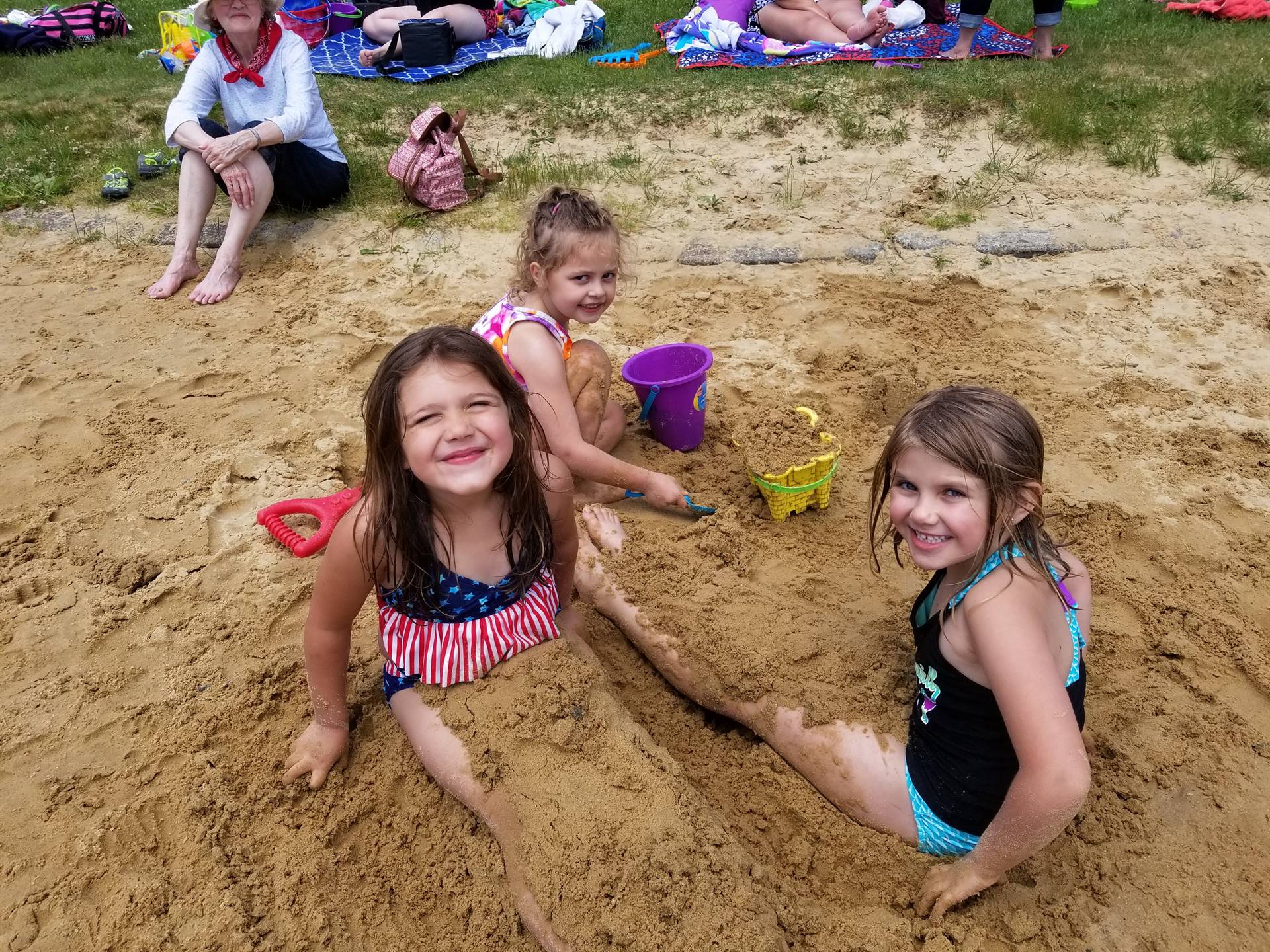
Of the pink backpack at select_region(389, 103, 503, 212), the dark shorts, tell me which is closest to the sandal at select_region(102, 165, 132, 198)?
A: the dark shorts

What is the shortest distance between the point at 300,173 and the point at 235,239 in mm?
564

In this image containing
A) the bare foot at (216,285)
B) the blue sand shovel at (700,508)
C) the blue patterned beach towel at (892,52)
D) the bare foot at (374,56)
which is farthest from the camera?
the bare foot at (374,56)

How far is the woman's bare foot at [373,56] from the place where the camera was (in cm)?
715

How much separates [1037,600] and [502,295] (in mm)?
3154

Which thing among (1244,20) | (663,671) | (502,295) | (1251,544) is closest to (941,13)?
(1244,20)

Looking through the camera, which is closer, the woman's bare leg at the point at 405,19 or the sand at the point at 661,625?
the sand at the point at 661,625

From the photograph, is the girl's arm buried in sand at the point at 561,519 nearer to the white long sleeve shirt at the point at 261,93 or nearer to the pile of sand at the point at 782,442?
the pile of sand at the point at 782,442

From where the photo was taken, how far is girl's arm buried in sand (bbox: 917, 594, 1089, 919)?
1.50 meters

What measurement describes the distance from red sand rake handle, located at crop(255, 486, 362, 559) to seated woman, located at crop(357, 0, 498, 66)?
220 inches

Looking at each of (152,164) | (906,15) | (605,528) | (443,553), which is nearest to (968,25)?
(906,15)

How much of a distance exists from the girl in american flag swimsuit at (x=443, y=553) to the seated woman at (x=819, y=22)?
5879mm

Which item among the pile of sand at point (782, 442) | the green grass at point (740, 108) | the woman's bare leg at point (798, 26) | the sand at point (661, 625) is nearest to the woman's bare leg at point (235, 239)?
the sand at point (661, 625)

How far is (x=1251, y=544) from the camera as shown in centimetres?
263

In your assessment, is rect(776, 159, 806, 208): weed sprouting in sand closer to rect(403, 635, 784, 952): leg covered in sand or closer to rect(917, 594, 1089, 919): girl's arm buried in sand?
rect(403, 635, 784, 952): leg covered in sand
